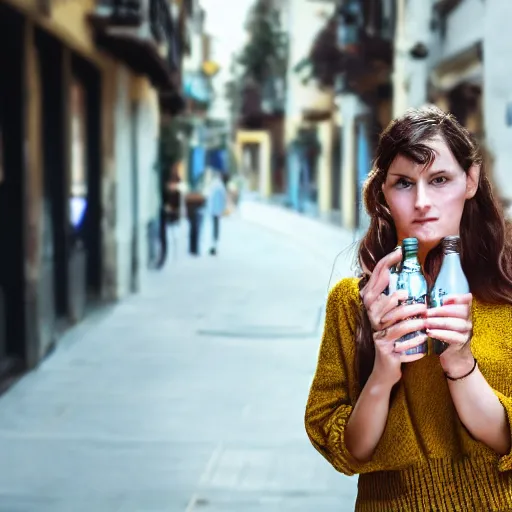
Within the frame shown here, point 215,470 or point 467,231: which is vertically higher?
point 467,231

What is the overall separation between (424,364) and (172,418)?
5.11 m

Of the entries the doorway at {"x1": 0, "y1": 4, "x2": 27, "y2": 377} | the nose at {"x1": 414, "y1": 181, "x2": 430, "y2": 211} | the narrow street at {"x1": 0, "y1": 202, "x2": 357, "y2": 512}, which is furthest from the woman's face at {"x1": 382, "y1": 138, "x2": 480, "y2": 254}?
the doorway at {"x1": 0, "y1": 4, "x2": 27, "y2": 377}

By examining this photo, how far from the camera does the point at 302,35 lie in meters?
41.0

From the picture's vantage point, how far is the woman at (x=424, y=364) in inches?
77.2

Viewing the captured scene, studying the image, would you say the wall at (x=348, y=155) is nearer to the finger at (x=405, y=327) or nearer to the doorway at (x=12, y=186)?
the doorway at (x=12, y=186)

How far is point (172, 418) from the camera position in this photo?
6.99 meters

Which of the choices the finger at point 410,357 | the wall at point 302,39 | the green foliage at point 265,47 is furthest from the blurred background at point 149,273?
the green foliage at point 265,47

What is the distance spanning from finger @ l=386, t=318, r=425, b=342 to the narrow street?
11.0 feet

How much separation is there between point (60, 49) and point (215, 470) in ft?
21.2

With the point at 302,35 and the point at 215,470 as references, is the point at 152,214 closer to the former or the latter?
the point at 215,470

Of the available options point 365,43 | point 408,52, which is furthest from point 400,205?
point 365,43

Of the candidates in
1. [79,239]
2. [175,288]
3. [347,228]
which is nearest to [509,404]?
[79,239]

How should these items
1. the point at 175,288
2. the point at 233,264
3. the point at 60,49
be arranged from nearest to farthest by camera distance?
the point at 60,49
the point at 175,288
the point at 233,264

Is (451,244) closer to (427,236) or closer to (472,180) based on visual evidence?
(427,236)
